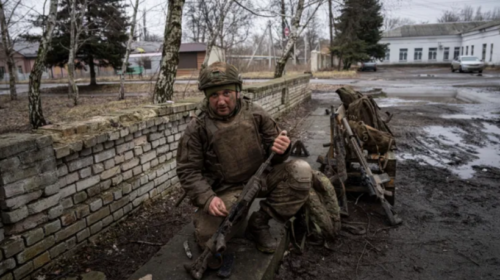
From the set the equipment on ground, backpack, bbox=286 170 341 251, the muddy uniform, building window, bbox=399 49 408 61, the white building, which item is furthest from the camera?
building window, bbox=399 49 408 61

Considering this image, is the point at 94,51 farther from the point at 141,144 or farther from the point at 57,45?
the point at 141,144

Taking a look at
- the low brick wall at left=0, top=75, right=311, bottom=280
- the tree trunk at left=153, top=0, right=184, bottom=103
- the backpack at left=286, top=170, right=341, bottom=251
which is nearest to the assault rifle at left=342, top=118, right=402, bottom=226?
the backpack at left=286, top=170, right=341, bottom=251

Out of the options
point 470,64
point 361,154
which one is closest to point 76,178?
point 361,154

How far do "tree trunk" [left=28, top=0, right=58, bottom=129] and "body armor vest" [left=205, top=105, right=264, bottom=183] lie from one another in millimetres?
7482

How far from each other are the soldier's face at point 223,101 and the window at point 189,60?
34757 mm

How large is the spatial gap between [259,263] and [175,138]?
261 centimetres

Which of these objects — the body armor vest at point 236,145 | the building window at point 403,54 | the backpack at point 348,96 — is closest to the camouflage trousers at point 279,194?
the body armor vest at point 236,145

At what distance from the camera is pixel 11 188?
94.3 inches

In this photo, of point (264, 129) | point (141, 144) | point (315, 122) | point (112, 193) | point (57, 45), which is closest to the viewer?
point (264, 129)

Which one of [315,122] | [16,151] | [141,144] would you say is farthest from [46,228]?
[315,122]

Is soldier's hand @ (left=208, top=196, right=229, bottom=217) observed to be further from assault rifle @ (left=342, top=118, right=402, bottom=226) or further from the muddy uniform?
assault rifle @ (left=342, top=118, right=402, bottom=226)

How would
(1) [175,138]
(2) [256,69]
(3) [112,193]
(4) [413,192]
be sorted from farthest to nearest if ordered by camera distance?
(2) [256,69], (1) [175,138], (4) [413,192], (3) [112,193]

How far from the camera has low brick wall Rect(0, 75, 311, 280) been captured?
243 centimetres

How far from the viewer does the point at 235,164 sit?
253 cm
